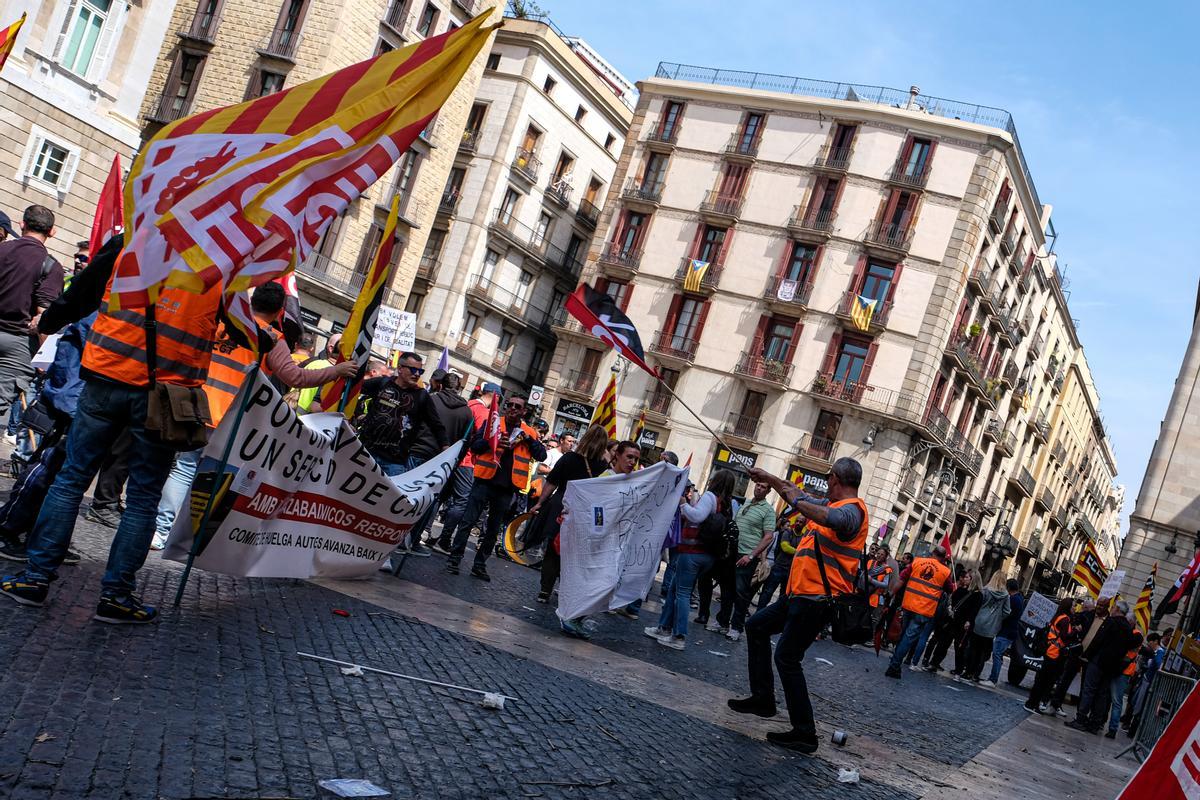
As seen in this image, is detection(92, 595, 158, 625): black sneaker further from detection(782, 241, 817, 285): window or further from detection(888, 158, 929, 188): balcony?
detection(888, 158, 929, 188): balcony

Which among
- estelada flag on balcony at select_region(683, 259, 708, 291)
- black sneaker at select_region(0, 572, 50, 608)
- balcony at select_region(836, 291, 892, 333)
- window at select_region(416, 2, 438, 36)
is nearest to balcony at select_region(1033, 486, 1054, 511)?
balcony at select_region(836, 291, 892, 333)

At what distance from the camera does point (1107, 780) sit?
10891 mm

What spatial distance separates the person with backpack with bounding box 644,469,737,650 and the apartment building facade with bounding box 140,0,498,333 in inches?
1176

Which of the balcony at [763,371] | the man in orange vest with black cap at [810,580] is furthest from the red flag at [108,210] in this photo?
the balcony at [763,371]

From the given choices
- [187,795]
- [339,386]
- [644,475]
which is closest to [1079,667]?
[644,475]

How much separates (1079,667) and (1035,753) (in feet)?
25.3

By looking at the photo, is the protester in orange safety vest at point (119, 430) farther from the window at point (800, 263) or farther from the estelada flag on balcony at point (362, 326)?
the window at point (800, 263)

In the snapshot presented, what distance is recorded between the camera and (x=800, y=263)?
46.6m

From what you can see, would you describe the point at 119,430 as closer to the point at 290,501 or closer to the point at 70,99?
the point at 290,501

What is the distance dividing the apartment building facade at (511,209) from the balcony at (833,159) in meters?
11.8

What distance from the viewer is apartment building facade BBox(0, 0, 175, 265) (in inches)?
942

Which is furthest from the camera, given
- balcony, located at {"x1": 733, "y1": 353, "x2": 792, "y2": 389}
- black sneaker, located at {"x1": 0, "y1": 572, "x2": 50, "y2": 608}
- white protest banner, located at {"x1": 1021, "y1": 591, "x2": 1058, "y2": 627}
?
balcony, located at {"x1": 733, "y1": 353, "x2": 792, "y2": 389}

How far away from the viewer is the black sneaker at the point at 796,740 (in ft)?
23.5

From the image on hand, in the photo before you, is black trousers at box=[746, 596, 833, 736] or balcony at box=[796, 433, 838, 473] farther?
balcony at box=[796, 433, 838, 473]
